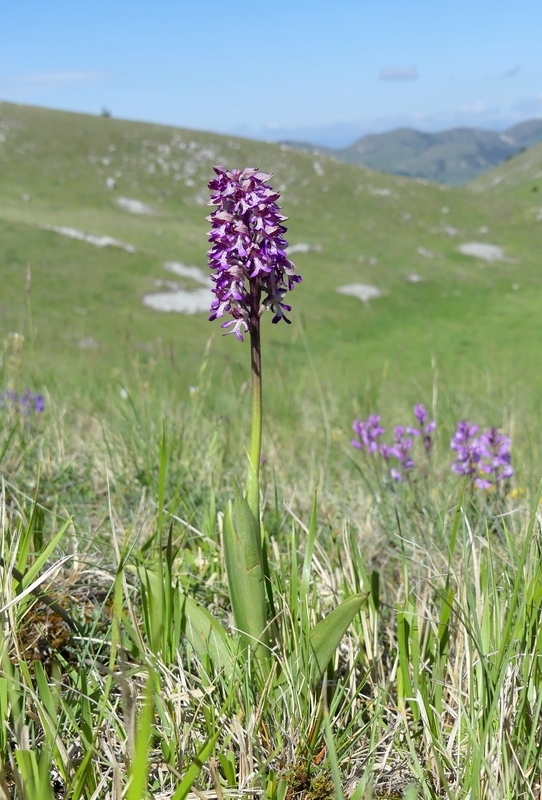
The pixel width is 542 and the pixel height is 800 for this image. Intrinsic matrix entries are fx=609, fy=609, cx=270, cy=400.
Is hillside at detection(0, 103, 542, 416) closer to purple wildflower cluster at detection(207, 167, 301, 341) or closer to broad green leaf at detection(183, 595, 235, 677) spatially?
broad green leaf at detection(183, 595, 235, 677)

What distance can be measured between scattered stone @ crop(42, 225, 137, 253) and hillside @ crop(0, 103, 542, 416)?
0.19 m

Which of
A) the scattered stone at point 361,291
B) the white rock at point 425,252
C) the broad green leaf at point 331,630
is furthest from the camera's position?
the white rock at point 425,252

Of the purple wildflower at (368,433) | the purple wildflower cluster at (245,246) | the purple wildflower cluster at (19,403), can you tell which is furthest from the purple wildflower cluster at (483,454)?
the purple wildflower cluster at (19,403)

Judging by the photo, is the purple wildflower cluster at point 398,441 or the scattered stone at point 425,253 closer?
the purple wildflower cluster at point 398,441

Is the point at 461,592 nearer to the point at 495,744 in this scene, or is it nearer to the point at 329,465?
the point at 495,744

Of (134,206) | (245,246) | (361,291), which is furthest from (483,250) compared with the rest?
(245,246)

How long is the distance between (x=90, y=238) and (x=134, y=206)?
7.48m

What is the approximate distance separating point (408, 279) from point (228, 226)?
25.8 metres

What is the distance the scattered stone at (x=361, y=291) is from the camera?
939 inches

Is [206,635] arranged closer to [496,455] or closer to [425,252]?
[496,455]

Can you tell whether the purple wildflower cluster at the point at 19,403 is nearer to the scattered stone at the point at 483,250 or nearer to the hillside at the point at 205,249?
the hillside at the point at 205,249

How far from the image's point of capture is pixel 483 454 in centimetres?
334

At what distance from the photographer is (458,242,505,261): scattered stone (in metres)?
30.5

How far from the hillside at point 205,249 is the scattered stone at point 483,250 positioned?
291mm
